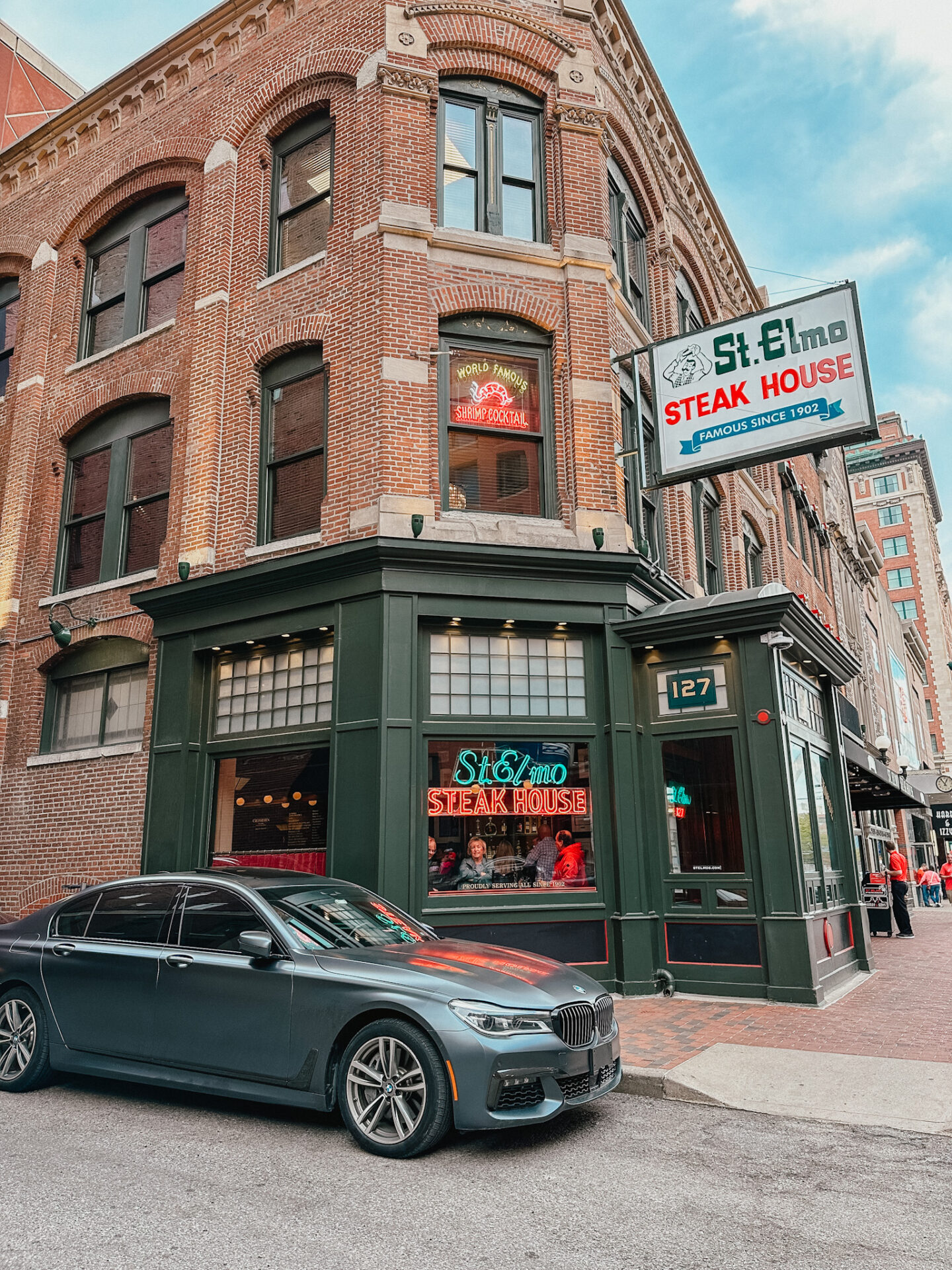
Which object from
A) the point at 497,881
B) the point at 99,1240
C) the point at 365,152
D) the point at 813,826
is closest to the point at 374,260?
the point at 365,152

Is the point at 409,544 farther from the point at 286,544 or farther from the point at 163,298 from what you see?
the point at 163,298

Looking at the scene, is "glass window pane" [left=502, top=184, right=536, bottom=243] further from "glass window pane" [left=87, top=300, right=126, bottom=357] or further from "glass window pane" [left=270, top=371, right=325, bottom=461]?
"glass window pane" [left=87, top=300, right=126, bottom=357]

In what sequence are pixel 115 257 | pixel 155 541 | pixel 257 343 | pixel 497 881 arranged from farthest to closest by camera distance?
pixel 115 257, pixel 155 541, pixel 257 343, pixel 497 881

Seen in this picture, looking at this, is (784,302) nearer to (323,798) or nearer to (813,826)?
(813,826)

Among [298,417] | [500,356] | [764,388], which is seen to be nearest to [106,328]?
[298,417]

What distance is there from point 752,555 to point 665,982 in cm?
1172

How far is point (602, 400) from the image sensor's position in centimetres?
1219

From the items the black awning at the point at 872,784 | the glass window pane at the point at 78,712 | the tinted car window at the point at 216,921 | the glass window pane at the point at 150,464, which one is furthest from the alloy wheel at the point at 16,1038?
the black awning at the point at 872,784

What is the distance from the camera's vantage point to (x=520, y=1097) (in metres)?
5.16

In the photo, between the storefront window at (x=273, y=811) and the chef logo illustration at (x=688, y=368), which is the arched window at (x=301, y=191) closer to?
the chef logo illustration at (x=688, y=368)

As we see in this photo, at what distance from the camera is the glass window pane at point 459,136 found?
506 inches

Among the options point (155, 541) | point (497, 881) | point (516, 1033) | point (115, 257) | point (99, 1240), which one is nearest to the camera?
point (99, 1240)

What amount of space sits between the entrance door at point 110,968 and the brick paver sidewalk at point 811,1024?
3.48m

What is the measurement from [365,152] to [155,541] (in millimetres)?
6102
